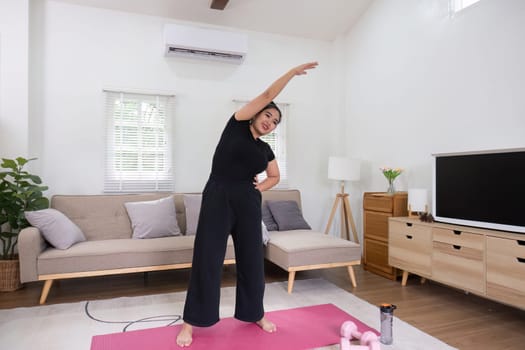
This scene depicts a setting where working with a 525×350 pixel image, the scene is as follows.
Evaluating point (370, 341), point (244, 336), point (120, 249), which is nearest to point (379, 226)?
point (370, 341)

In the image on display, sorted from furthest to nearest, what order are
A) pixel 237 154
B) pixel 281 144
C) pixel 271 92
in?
pixel 281 144 < pixel 237 154 < pixel 271 92

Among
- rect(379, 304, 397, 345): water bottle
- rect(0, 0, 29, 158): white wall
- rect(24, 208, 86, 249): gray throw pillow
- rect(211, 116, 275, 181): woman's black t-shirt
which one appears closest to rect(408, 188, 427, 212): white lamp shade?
rect(379, 304, 397, 345): water bottle

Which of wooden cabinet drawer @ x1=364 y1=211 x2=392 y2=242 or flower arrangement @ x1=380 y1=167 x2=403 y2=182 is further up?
flower arrangement @ x1=380 y1=167 x2=403 y2=182

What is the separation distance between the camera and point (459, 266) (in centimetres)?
279

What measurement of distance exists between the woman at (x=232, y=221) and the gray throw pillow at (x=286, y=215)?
5.77 feet

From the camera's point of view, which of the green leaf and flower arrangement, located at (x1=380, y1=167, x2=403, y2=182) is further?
flower arrangement, located at (x1=380, y1=167, x2=403, y2=182)

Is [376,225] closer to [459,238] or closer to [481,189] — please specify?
[459,238]

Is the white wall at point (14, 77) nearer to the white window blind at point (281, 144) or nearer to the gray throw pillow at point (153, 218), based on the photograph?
the gray throw pillow at point (153, 218)

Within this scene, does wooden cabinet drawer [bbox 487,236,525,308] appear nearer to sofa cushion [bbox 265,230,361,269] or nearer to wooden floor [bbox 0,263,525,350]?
wooden floor [bbox 0,263,525,350]

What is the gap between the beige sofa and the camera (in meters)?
2.84

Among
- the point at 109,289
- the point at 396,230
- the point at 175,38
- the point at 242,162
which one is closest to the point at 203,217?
the point at 242,162

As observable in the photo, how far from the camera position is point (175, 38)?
4.04m

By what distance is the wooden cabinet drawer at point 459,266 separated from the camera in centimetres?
264

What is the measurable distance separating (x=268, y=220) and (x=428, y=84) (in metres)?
2.13
